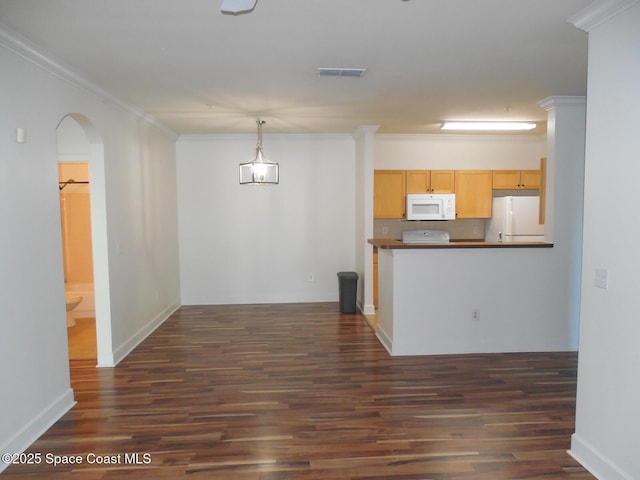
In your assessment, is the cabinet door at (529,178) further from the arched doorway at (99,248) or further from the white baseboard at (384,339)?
the arched doorway at (99,248)

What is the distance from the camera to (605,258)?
7.30 feet

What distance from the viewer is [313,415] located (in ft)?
9.52

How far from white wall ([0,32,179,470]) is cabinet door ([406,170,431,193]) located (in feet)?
13.4

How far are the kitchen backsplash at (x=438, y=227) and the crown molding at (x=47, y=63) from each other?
4.12 m

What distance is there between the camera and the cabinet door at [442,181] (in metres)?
6.36

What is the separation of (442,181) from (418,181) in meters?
0.39

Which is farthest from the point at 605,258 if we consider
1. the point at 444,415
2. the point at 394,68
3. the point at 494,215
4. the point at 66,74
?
the point at 494,215

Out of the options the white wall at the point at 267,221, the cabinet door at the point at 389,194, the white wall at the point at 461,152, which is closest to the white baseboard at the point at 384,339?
the white wall at the point at 267,221

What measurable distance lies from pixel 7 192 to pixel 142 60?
1326 mm

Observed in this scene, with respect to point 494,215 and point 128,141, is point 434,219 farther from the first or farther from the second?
point 128,141

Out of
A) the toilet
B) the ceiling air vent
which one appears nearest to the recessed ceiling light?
the ceiling air vent

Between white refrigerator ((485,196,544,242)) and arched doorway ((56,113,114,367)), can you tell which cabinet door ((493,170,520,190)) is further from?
arched doorway ((56,113,114,367))

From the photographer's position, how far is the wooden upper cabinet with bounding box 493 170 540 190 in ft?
21.0

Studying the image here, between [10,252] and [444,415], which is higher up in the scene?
[10,252]
